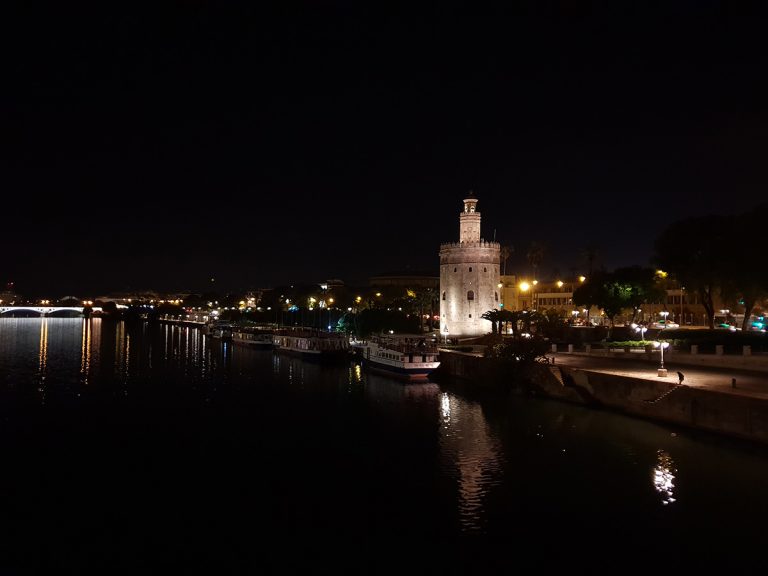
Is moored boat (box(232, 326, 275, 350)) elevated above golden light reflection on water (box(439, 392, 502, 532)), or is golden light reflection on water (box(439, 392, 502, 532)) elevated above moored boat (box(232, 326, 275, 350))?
moored boat (box(232, 326, 275, 350))

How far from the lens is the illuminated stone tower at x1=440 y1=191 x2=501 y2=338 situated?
8400 centimetres

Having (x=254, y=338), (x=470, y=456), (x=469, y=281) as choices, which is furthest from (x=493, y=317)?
(x=470, y=456)

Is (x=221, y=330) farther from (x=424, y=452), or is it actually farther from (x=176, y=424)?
(x=424, y=452)

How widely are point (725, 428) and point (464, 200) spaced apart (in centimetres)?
5881

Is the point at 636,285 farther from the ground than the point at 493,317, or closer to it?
farther from the ground

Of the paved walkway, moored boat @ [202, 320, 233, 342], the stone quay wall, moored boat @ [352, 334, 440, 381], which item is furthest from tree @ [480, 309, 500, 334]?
moored boat @ [202, 320, 233, 342]

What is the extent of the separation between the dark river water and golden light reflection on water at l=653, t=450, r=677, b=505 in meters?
0.12

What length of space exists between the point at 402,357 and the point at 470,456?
2825 centimetres

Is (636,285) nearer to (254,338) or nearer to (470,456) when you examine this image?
(470,456)

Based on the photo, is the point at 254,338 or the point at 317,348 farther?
the point at 254,338

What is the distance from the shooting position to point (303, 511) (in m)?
24.6

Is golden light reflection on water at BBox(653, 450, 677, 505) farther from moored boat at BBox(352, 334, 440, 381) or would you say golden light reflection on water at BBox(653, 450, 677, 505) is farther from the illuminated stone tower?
the illuminated stone tower

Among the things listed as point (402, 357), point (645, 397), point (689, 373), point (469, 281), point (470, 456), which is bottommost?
point (470, 456)

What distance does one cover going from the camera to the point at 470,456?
31688 mm
